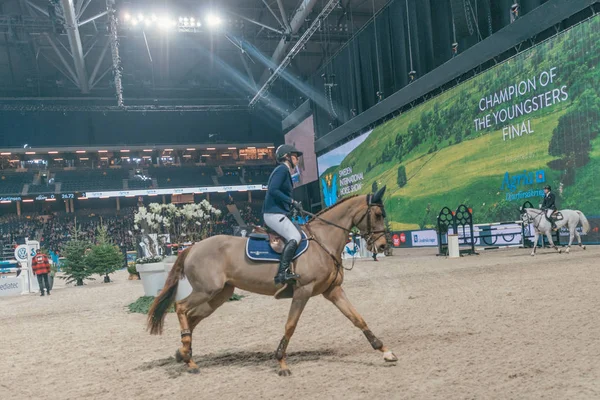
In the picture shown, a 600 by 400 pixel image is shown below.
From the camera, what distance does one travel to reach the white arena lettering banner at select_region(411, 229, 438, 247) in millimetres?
21953

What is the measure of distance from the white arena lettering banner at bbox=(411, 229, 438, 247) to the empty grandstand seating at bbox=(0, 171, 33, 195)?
3652 cm

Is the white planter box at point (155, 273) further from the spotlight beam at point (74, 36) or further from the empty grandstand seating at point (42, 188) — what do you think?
the empty grandstand seating at point (42, 188)

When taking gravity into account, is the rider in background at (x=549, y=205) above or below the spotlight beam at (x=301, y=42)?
below

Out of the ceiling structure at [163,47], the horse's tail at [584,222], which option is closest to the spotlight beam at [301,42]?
the ceiling structure at [163,47]

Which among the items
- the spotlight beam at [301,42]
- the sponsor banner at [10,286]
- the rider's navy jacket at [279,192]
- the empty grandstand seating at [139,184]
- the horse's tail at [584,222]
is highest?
the spotlight beam at [301,42]

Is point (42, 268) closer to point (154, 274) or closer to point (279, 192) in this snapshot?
point (154, 274)

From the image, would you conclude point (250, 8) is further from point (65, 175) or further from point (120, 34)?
point (65, 175)

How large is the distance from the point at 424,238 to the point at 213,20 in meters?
15.3

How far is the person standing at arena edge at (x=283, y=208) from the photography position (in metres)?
4.92

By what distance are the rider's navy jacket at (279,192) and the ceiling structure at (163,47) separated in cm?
2067

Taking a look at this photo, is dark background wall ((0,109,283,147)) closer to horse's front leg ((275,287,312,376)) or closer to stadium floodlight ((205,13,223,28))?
stadium floodlight ((205,13,223,28))

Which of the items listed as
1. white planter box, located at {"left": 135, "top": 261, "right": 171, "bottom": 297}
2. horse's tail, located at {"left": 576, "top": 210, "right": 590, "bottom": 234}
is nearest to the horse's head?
white planter box, located at {"left": 135, "top": 261, "right": 171, "bottom": 297}

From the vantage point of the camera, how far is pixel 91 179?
156 ft

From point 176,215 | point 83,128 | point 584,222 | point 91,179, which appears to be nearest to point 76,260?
point 176,215
